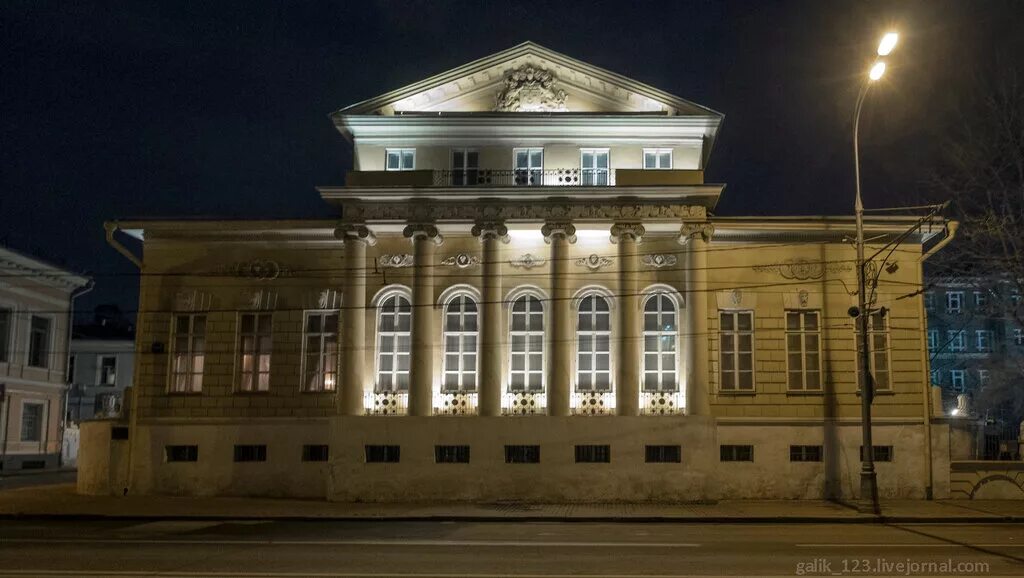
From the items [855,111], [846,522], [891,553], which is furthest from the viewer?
[855,111]

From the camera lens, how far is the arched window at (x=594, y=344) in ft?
94.7

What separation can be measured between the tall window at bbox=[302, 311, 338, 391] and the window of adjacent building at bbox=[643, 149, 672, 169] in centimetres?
1103

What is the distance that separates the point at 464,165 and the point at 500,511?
11127mm

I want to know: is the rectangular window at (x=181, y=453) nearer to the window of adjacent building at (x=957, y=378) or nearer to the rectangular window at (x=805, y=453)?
the rectangular window at (x=805, y=453)

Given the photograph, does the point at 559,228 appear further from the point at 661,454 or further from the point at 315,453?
the point at 315,453

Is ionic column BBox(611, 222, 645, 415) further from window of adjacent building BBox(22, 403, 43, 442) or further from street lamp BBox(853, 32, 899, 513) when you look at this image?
window of adjacent building BBox(22, 403, 43, 442)

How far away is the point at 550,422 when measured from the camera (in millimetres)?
27359

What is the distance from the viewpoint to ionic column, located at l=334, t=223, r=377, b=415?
28.0 m

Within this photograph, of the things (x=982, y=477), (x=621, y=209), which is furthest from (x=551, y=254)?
(x=982, y=477)

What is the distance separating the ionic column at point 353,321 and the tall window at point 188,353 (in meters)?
5.09

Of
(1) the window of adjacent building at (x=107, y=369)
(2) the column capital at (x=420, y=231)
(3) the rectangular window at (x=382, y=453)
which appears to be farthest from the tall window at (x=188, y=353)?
(1) the window of adjacent building at (x=107, y=369)

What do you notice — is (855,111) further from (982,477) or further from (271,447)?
(271,447)

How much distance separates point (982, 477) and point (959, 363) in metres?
42.5

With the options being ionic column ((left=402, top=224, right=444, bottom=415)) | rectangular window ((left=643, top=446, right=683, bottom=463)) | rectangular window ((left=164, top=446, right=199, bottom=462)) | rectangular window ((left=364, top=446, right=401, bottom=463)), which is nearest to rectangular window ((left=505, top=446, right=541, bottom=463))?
ionic column ((left=402, top=224, right=444, bottom=415))
